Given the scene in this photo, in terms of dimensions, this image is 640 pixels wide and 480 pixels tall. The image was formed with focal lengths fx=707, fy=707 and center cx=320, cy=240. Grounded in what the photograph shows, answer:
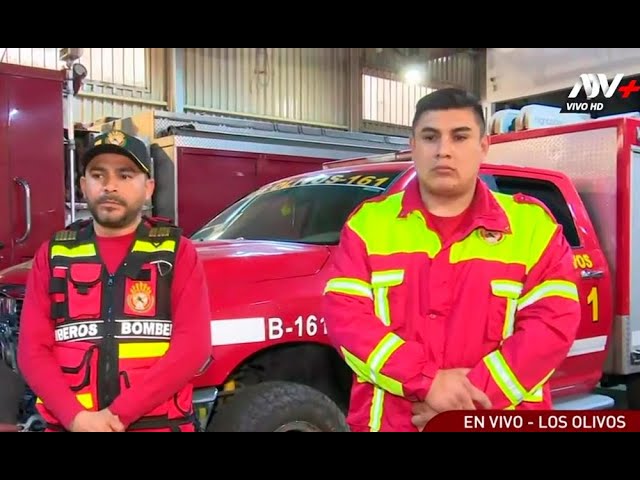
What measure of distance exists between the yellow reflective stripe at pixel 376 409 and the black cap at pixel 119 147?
972mm

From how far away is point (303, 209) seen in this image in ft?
10.4

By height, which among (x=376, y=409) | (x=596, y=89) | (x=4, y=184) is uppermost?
(x=596, y=89)

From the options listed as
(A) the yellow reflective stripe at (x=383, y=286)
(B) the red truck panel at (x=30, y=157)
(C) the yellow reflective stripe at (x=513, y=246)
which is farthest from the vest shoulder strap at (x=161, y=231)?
(B) the red truck panel at (x=30, y=157)

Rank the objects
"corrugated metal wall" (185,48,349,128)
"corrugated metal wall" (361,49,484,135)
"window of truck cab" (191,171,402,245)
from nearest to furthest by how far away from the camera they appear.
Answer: "corrugated metal wall" (361,49,484,135) → "window of truck cab" (191,171,402,245) → "corrugated metal wall" (185,48,349,128)

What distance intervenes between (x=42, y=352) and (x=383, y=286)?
1.00 metres

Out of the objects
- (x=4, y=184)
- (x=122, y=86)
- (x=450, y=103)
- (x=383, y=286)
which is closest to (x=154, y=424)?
(x=383, y=286)

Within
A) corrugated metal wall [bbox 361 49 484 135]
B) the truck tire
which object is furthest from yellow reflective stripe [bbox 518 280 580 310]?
the truck tire

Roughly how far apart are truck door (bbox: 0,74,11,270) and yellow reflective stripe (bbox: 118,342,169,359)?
1.71m

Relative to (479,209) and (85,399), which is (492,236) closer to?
(479,209)

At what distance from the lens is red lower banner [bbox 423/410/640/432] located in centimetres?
208

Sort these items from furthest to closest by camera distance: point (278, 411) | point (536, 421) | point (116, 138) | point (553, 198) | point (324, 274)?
point (553, 198)
point (324, 274)
point (278, 411)
point (536, 421)
point (116, 138)

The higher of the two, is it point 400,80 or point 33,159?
point 400,80

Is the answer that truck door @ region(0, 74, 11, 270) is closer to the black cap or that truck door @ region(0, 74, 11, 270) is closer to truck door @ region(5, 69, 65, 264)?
truck door @ region(5, 69, 65, 264)

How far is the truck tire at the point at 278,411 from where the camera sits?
2510 mm
